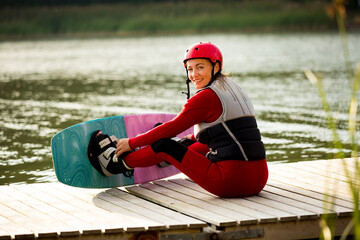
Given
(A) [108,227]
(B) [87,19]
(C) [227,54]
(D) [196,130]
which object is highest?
(B) [87,19]

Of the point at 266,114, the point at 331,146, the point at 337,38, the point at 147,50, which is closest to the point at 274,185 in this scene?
the point at 331,146

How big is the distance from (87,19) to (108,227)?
49.6 metres

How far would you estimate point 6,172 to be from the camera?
7.73 m

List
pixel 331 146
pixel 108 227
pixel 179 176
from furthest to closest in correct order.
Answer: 1. pixel 331 146
2. pixel 179 176
3. pixel 108 227

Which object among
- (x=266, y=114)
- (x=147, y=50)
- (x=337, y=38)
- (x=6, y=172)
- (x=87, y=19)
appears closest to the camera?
(x=6, y=172)

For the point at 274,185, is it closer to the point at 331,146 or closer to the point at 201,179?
the point at 201,179

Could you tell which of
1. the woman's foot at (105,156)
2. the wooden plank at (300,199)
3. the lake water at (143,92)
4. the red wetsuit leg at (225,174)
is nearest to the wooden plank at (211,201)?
the red wetsuit leg at (225,174)

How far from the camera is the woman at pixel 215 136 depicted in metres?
4.62

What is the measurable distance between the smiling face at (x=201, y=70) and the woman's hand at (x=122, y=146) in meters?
0.72

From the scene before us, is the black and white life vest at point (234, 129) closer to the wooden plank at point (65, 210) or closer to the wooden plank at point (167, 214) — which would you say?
the wooden plank at point (167, 214)

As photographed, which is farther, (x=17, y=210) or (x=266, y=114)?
(x=266, y=114)

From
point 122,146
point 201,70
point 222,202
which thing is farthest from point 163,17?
point 222,202

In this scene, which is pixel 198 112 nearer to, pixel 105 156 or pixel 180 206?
pixel 180 206

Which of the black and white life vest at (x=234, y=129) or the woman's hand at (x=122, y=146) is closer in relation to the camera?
the black and white life vest at (x=234, y=129)
